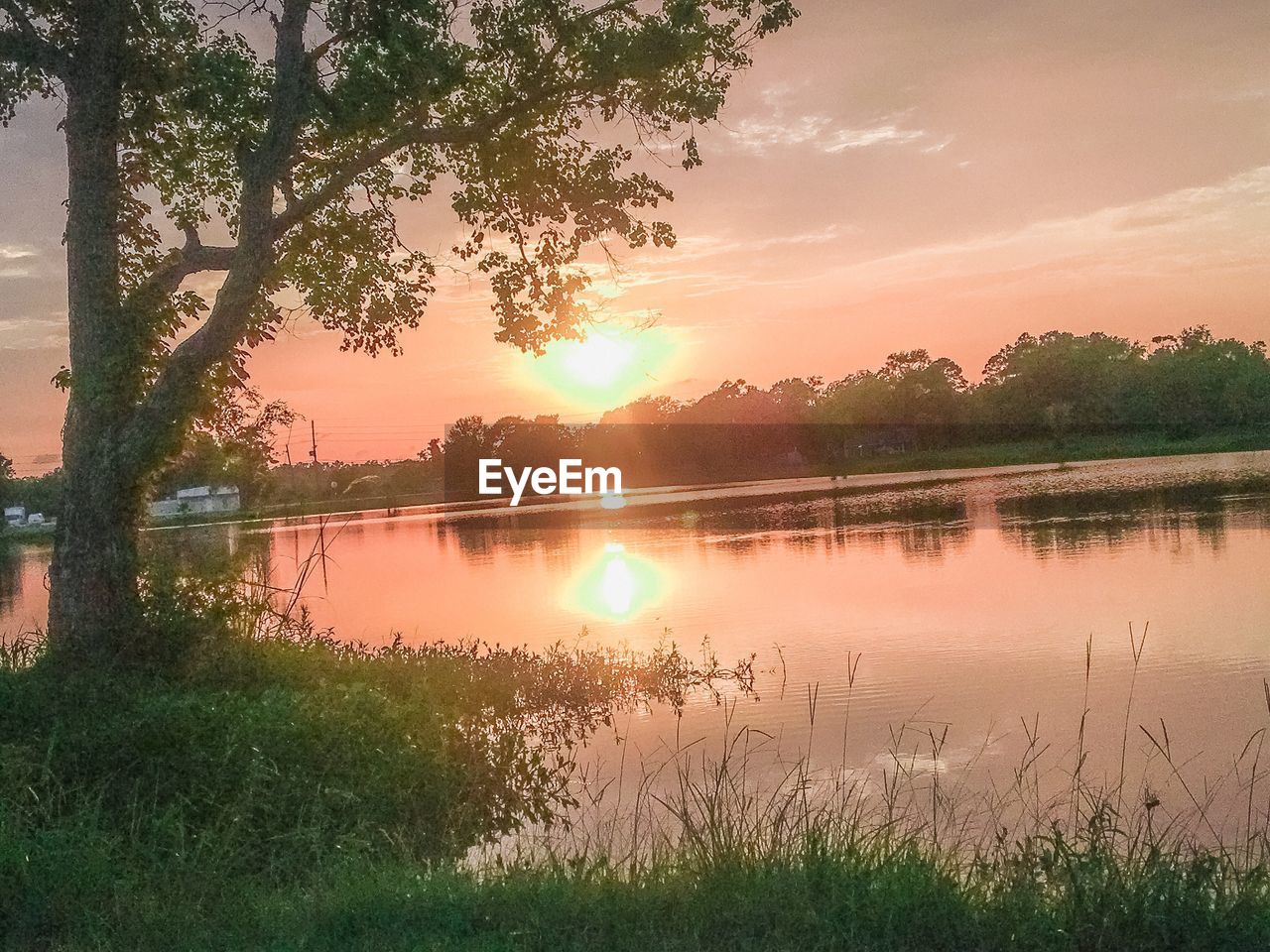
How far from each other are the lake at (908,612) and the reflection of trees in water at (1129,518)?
0.22 meters

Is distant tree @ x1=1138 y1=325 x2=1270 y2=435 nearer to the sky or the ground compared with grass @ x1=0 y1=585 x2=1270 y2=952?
nearer to the sky

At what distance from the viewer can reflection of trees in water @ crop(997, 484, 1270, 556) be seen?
32.4m

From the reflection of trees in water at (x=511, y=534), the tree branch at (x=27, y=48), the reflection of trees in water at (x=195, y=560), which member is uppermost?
the tree branch at (x=27, y=48)

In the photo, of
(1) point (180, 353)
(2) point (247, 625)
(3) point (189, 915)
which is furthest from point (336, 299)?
(3) point (189, 915)

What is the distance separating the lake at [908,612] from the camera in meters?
13.5

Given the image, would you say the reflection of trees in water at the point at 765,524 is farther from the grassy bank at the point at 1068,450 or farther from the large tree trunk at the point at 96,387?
the grassy bank at the point at 1068,450

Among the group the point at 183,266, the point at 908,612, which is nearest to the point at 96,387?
the point at 183,266

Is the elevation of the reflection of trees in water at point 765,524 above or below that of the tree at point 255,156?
below

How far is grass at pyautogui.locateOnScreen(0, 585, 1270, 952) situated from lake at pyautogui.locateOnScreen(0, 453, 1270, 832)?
124 centimetres

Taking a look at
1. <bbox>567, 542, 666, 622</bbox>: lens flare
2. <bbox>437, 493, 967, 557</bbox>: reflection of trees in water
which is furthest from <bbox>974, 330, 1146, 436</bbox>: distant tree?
<bbox>567, 542, 666, 622</bbox>: lens flare

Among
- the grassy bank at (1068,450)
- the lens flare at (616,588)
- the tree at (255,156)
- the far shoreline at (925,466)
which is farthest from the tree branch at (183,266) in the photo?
the grassy bank at (1068,450)

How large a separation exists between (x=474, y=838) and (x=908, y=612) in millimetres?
14031

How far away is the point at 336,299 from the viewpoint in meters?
19.0

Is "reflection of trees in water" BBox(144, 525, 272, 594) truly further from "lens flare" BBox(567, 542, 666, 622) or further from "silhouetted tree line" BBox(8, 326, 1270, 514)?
"silhouetted tree line" BBox(8, 326, 1270, 514)
